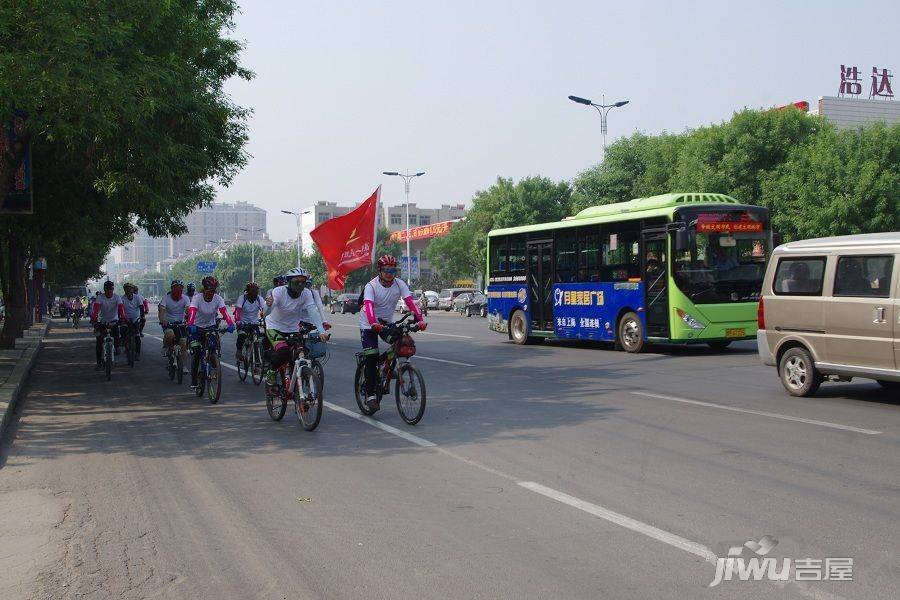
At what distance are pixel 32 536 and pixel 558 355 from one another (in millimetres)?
15449

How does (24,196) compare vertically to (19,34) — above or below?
below

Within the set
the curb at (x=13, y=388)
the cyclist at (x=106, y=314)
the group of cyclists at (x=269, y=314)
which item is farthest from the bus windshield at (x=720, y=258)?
the curb at (x=13, y=388)

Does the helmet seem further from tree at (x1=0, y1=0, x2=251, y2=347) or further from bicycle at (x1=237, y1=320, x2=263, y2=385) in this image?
bicycle at (x1=237, y1=320, x2=263, y2=385)

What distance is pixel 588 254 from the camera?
2162 cm

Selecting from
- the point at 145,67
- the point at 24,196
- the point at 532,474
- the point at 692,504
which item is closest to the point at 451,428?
the point at 532,474

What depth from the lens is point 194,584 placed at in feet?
15.9

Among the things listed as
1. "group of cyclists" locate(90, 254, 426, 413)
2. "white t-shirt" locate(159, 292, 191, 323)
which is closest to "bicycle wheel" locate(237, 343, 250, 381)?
"group of cyclists" locate(90, 254, 426, 413)

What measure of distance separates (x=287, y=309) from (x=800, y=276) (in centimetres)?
668

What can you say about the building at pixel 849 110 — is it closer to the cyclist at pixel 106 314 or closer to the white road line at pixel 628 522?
the cyclist at pixel 106 314

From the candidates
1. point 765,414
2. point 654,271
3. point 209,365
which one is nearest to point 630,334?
point 654,271

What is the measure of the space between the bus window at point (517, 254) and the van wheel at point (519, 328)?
46.8 inches

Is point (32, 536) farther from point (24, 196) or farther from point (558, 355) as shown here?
point (558, 355)

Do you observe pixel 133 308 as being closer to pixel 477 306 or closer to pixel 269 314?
pixel 269 314

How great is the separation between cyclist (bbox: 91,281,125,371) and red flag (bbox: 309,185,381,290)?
9367 millimetres
